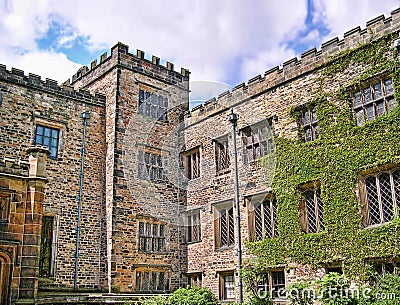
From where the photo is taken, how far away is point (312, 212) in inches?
567

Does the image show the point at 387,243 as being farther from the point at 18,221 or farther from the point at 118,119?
the point at 118,119

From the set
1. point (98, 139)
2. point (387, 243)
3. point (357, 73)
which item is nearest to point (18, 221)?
point (98, 139)

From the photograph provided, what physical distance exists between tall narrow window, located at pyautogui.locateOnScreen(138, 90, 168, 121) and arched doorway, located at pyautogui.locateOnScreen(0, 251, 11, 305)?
9207mm

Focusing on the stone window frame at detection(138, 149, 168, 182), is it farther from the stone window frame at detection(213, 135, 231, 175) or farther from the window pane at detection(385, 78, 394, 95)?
the window pane at detection(385, 78, 394, 95)

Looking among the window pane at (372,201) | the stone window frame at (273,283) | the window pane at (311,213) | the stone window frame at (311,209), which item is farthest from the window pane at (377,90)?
the stone window frame at (273,283)

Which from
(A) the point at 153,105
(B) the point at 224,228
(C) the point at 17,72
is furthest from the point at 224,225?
(C) the point at 17,72

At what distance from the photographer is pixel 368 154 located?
13.0 metres

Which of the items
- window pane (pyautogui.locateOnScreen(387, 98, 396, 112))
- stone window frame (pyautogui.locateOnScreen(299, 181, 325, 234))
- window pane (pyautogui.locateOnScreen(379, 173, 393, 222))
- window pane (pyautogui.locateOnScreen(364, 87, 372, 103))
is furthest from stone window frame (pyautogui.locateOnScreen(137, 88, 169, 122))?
window pane (pyautogui.locateOnScreen(379, 173, 393, 222))

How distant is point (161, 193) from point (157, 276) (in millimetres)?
3470

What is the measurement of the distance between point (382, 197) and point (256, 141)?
533 cm

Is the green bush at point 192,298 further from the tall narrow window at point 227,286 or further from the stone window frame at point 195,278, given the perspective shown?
the stone window frame at point 195,278

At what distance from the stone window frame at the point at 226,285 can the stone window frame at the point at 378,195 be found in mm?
5615

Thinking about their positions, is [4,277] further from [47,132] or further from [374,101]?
[374,101]

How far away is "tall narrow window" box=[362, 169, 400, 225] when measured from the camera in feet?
40.4
